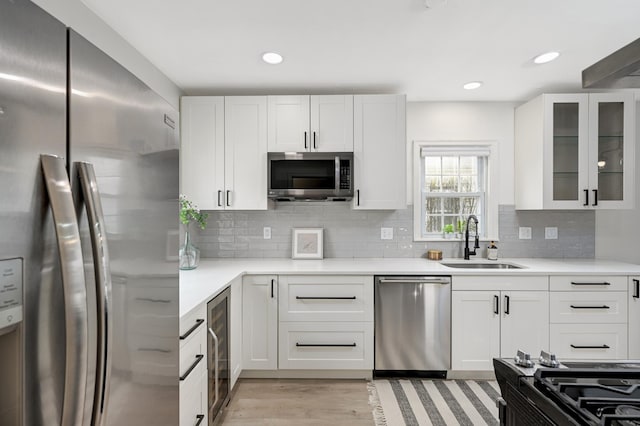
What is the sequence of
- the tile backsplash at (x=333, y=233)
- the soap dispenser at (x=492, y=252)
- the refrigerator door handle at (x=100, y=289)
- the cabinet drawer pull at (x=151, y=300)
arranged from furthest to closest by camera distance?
the tile backsplash at (x=333, y=233), the soap dispenser at (x=492, y=252), the cabinet drawer pull at (x=151, y=300), the refrigerator door handle at (x=100, y=289)

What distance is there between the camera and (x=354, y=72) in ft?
9.07

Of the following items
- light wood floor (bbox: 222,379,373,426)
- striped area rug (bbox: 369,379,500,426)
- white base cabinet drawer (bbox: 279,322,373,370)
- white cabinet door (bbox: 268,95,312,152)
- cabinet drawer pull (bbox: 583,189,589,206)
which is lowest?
striped area rug (bbox: 369,379,500,426)

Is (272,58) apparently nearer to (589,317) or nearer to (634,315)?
(589,317)

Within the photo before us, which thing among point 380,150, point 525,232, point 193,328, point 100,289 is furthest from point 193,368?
point 525,232

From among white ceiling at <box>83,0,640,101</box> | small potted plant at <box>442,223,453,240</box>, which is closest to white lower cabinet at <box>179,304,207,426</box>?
white ceiling at <box>83,0,640,101</box>

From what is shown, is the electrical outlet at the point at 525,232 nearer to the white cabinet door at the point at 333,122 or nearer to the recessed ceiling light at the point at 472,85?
the recessed ceiling light at the point at 472,85

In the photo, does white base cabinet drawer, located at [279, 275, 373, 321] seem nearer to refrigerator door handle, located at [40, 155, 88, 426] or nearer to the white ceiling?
the white ceiling

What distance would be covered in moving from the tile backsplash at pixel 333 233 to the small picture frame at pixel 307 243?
0.08 m

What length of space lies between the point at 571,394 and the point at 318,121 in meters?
2.64

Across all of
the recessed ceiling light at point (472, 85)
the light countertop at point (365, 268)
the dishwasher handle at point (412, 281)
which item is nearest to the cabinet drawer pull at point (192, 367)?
the light countertop at point (365, 268)

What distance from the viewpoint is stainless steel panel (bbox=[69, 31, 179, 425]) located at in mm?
677

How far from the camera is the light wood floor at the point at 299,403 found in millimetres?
2295

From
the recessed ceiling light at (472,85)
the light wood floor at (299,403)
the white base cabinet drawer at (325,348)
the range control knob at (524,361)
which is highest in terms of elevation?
the recessed ceiling light at (472,85)

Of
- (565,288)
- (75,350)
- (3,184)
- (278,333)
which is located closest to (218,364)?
(278,333)
